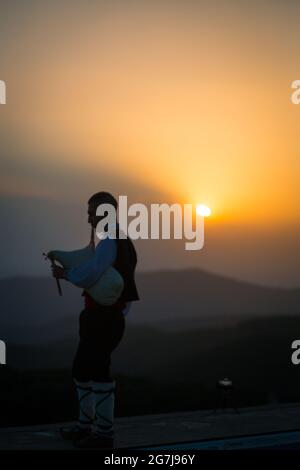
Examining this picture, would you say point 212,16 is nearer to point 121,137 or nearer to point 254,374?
point 121,137

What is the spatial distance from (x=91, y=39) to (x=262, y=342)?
261 cm

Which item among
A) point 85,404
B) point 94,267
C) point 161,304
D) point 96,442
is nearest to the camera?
point 96,442

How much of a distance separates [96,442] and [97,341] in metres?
0.55

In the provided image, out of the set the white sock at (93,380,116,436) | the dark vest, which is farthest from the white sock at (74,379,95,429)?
the dark vest

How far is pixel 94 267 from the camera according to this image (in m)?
4.65

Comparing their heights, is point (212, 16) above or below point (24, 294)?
above

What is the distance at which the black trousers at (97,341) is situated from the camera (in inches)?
185

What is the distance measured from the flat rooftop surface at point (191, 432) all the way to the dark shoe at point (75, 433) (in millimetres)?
43

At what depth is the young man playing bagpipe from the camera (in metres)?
4.62

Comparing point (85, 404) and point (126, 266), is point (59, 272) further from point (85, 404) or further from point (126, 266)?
point (85, 404)

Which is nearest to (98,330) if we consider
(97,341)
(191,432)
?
(97,341)

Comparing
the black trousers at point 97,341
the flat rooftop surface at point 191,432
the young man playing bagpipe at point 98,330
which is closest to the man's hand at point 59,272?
the young man playing bagpipe at point 98,330

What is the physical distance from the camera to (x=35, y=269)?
18.2 feet
